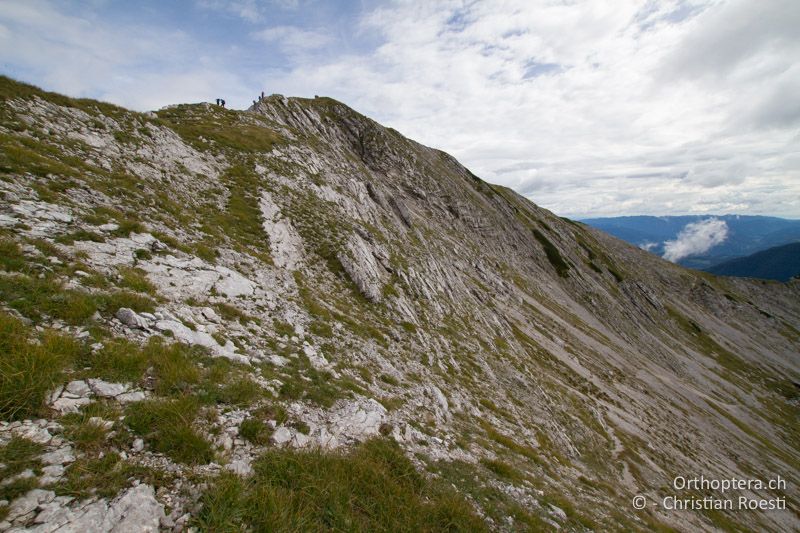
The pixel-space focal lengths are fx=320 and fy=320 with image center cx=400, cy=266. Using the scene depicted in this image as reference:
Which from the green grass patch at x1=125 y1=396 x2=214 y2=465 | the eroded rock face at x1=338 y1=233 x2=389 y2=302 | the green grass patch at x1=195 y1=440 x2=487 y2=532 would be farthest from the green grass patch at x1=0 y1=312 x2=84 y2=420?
the eroded rock face at x1=338 y1=233 x2=389 y2=302

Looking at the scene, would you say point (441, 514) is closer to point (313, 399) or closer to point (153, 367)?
point (313, 399)

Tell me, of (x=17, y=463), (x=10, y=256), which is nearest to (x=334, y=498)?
(x=17, y=463)

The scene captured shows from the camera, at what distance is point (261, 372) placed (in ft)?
34.8

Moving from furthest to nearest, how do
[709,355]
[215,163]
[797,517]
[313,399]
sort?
1. [709,355]
2. [797,517]
3. [215,163]
4. [313,399]

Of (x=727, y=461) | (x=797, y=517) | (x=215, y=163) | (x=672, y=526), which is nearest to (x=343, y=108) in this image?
(x=215, y=163)

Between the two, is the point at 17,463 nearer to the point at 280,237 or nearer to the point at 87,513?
the point at 87,513

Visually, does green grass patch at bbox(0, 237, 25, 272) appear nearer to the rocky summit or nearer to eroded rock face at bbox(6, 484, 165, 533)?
the rocky summit

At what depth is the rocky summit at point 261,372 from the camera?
584 cm

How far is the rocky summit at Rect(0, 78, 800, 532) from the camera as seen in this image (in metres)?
5.84

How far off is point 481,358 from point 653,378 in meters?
69.7

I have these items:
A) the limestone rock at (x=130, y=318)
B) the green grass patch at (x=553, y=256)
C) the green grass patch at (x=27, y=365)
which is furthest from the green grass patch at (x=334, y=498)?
the green grass patch at (x=553, y=256)

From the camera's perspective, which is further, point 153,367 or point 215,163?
point 215,163

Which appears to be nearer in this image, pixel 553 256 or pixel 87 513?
pixel 87 513

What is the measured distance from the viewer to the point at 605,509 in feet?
55.8
